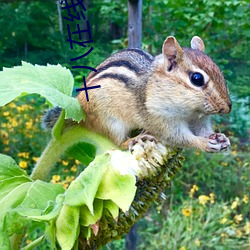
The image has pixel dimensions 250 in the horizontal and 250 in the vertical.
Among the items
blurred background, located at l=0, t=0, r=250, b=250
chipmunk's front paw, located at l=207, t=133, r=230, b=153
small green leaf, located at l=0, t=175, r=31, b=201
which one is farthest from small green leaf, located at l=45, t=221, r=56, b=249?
blurred background, located at l=0, t=0, r=250, b=250

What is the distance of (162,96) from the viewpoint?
0.85 metres

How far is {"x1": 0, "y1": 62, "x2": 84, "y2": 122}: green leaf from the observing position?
0.62 metres

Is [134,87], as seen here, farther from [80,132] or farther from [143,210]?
[143,210]

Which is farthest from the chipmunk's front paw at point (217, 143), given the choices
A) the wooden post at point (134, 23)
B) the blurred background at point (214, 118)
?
the blurred background at point (214, 118)

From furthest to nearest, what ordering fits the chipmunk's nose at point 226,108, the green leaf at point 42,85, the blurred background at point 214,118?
the blurred background at point 214,118 → the chipmunk's nose at point 226,108 → the green leaf at point 42,85

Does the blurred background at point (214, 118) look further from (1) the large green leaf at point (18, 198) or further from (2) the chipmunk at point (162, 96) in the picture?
(1) the large green leaf at point (18, 198)

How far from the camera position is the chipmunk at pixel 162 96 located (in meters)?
0.76

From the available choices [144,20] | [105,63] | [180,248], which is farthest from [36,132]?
[105,63]

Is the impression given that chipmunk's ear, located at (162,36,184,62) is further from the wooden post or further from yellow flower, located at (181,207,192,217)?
yellow flower, located at (181,207,192,217)

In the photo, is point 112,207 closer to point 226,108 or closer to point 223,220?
point 226,108

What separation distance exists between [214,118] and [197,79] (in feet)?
5.79

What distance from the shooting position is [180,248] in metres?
2.34

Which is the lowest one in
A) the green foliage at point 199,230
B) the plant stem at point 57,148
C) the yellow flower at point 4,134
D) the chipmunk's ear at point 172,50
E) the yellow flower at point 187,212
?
the green foliage at point 199,230

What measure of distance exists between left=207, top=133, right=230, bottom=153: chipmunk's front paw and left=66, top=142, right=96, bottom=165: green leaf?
164 millimetres
